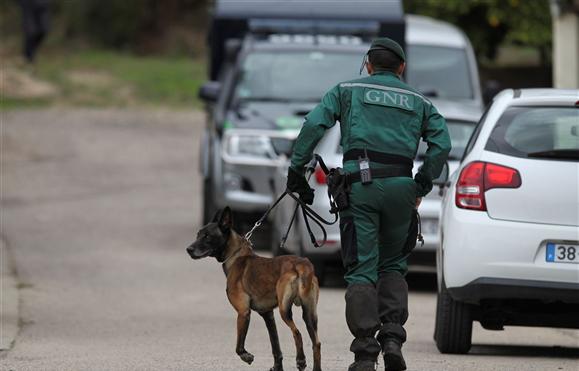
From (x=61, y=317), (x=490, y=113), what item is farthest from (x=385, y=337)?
(x=61, y=317)

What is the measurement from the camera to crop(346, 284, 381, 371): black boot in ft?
25.5

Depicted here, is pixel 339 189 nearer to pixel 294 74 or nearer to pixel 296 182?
pixel 296 182

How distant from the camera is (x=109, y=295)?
1300 centimetres

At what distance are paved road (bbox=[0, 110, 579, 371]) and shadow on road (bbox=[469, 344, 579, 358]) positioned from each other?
13mm

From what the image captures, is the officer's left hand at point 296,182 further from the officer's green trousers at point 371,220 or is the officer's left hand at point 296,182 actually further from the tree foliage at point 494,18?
the tree foliage at point 494,18

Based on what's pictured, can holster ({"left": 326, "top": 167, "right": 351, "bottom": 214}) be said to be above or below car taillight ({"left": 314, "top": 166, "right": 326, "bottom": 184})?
above

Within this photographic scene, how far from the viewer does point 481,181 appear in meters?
9.12

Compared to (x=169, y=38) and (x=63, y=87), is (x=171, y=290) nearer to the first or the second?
(x=63, y=87)

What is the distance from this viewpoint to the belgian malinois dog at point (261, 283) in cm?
776

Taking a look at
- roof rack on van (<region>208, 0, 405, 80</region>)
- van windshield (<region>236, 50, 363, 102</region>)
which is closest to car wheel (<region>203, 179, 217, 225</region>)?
van windshield (<region>236, 50, 363, 102</region>)

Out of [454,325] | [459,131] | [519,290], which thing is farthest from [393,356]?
[459,131]

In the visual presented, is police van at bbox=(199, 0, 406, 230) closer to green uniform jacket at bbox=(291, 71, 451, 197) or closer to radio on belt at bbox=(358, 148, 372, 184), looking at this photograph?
green uniform jacket at bbox=(291, 71, 451, 197)

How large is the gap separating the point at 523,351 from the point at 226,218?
115 inches

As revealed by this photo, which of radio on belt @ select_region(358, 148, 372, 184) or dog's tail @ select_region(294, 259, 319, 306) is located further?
radio on belt @ select_region(358, 148, 372, 184)
